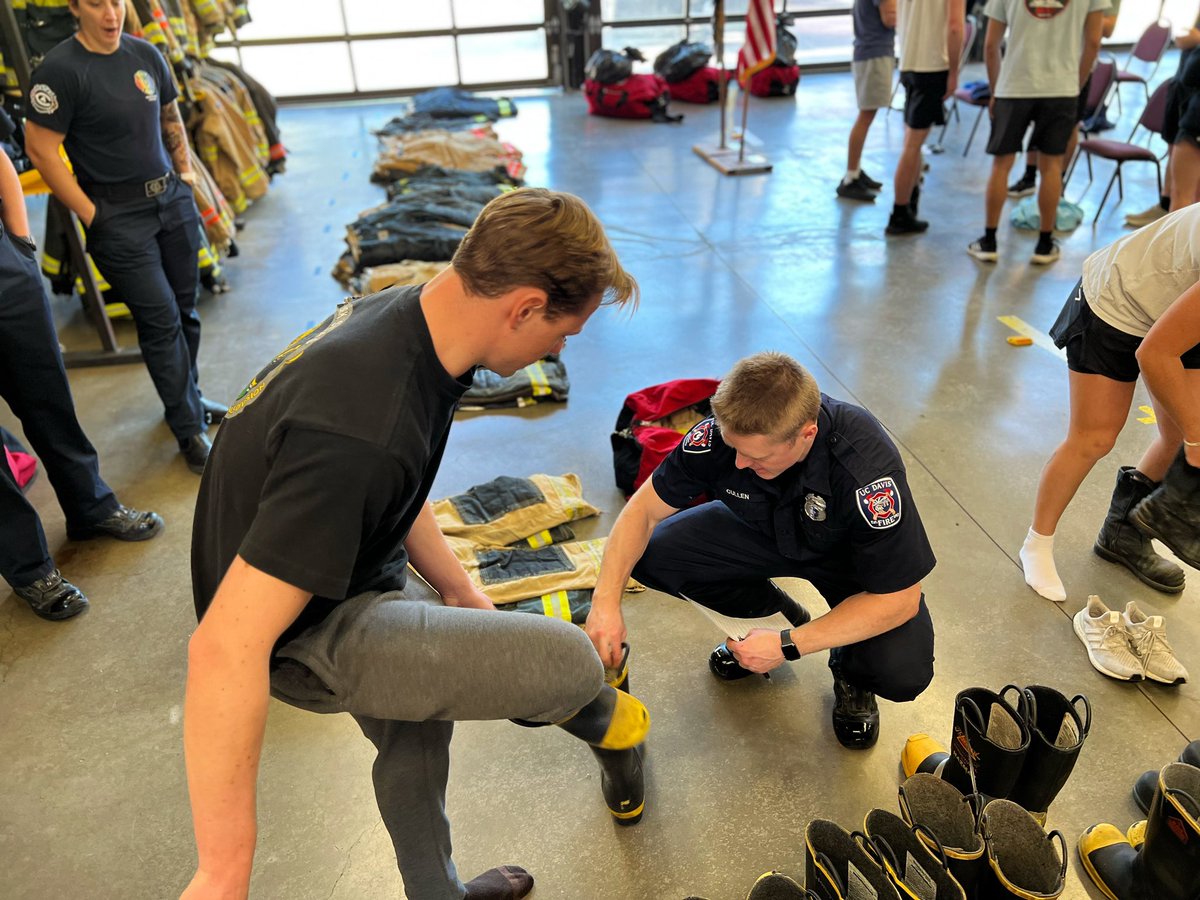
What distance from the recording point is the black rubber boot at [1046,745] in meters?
1.80

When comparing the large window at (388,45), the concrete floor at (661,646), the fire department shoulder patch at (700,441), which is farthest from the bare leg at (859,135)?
the large window at (388,45)

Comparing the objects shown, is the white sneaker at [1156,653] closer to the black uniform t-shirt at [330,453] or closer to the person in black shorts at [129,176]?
the black uniform t-shirt at [330,453]

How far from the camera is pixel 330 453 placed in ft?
3.70

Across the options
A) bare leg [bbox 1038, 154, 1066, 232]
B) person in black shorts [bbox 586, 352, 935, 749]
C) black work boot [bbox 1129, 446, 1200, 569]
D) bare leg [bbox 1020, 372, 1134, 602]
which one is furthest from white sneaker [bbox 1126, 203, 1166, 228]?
person in black shorts [bbox 586, 352, 935, 749]

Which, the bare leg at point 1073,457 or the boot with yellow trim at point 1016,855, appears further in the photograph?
the bare leg at point 1073,457

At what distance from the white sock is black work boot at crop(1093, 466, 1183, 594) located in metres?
0.23

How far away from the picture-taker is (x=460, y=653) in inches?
52.9

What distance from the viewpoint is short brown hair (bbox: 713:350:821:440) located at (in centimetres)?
180

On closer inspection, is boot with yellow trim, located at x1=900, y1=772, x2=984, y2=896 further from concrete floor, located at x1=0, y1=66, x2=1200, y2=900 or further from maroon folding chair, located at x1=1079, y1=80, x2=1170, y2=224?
maroon folding chair, located at x1=1079, y1=80, x2=1170, y2=224

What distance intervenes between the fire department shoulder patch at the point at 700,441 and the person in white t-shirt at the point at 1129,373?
1088mm

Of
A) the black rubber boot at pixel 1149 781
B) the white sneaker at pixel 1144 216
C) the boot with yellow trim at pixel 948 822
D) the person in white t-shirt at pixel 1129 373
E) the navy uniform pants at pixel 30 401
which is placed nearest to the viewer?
the boot with yellow trim at pixel 948 822

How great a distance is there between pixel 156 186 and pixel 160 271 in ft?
1.01

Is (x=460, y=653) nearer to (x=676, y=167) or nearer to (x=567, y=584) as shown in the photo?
(x=567, y=584)

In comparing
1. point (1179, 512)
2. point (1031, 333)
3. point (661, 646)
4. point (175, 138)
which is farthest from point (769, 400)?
point (1031, 333)
